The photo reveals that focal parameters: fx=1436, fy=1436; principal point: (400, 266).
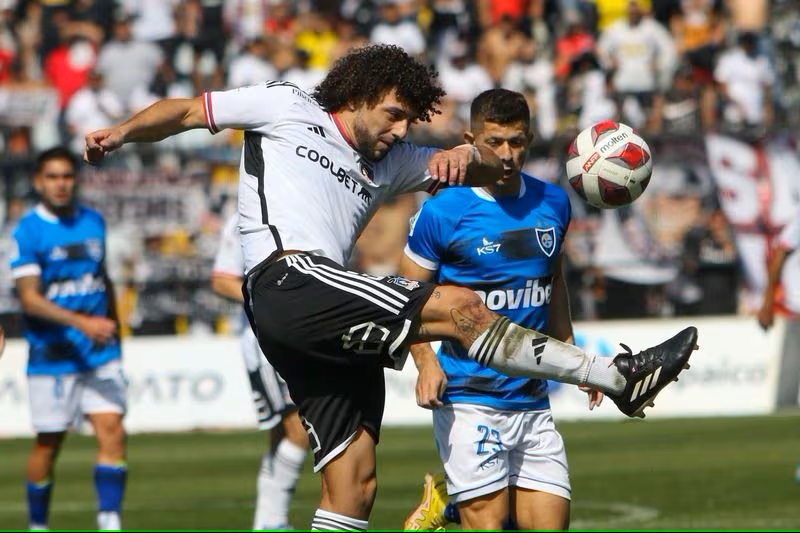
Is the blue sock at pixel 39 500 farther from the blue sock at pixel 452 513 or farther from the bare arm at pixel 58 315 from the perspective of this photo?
the blue sock at pixel 452 513

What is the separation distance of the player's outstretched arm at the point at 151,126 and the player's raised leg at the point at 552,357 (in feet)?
4.27

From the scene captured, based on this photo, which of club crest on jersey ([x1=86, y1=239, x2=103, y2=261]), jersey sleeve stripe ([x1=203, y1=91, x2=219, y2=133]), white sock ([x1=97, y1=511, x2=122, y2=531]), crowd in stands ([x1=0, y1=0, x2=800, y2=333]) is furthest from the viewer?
crowd in stands ([x1=0, y1=0, x2=800, y2=333])

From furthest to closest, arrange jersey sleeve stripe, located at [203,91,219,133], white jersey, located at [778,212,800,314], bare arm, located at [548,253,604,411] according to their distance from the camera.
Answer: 1. white jersey, located at [778,212,800,314]
2. bare arm, located at [548,253,604,411]
3. jersey sleeve stripe, located at [203,91,219,133]

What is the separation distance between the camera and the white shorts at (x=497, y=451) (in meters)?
6.61

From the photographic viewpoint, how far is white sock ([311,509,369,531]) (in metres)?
5.85

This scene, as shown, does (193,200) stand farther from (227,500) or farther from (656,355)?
(656,355)

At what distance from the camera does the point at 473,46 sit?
21734mm

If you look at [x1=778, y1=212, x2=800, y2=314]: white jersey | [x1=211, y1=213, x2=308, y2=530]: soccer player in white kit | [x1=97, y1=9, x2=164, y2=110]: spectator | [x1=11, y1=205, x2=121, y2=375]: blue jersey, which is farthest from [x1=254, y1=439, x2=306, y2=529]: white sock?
[x1=97, y1=9, x2=164, y2=110]: spectator

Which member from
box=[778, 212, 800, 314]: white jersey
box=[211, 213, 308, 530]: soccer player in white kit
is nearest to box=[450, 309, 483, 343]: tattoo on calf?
box=[211, 213, 308, 530]: soccer player in white kit

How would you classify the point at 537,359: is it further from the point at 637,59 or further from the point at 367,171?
the point at 637,59

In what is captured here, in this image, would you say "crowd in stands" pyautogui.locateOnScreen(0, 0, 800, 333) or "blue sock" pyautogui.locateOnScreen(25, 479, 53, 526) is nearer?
"blue sock" pyautogui.locateOnScreen(25, 479, 53, 526)

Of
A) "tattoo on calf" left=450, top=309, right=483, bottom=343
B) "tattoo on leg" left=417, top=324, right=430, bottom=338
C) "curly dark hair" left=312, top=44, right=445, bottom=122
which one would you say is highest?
"curly dark hair" left=312, top=44, right=445, bottom=122

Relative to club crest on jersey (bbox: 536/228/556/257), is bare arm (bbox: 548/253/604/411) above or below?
below

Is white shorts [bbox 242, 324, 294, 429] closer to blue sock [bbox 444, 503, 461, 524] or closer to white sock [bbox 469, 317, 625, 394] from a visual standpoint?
blue sock [bbox 444, 503, 461, 524]
